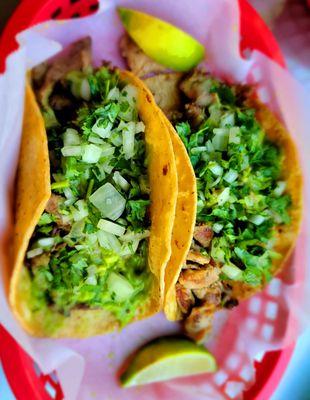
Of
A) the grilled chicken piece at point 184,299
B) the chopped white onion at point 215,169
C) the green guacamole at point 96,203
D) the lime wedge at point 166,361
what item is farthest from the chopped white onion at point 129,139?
the lime wedge at point 166,361

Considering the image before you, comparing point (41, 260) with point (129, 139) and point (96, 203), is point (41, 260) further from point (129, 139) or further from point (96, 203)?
point (129, 139)

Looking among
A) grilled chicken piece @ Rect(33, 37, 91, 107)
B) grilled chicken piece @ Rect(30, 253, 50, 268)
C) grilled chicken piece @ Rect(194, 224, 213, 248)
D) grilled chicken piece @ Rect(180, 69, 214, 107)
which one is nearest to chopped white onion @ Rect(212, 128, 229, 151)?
grilled chicken piece @ Rect(180, 69, 214, 107)

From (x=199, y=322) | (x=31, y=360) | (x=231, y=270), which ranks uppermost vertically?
(x=231, y=270)

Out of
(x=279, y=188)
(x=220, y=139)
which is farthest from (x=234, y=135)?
→ (x=279, y=188)

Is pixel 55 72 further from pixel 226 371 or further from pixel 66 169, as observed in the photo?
pixel 226 371

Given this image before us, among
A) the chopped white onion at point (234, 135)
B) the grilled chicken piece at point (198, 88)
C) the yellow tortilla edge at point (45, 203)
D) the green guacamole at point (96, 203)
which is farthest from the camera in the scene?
the grilled chicken piece at point (198, 88)

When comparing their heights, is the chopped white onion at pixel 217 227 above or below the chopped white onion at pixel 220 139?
below

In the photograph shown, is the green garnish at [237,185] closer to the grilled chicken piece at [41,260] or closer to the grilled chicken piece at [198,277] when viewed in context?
the grilled chicken piece at [198,277]
